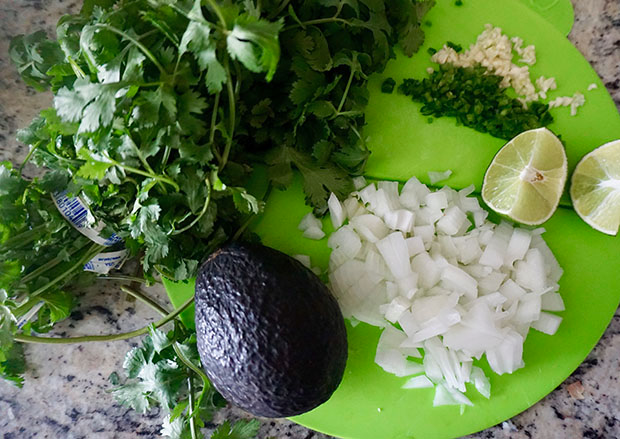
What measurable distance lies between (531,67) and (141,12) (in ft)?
3.18

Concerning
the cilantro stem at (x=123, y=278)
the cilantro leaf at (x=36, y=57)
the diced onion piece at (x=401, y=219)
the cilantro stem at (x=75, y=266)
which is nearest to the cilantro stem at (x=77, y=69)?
the cilantro leaf at (x=36, y=57)

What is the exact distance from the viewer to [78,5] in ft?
4.24

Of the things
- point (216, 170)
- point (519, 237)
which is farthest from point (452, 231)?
point (216, 170)

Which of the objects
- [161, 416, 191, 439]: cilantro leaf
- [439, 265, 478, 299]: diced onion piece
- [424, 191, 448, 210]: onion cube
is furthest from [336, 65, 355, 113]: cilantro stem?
[161, 416, 191, 439]: cilantro leaf

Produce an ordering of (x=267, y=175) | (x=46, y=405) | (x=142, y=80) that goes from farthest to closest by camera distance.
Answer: (x=46, y=405) → (x=267, y=175) → (x=142, y=80)

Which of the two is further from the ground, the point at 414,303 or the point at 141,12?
the point at 141,12

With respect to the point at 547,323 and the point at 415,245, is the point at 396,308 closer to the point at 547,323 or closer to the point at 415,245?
the point at 415,245

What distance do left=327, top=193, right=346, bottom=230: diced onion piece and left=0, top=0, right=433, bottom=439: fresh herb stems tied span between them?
0.04m

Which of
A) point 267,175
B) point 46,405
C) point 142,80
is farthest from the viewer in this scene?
point 46,405

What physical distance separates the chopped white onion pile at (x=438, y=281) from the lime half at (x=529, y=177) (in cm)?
6

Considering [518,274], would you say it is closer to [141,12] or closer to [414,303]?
[414,303]

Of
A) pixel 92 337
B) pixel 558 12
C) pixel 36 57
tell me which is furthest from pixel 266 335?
pixel 558 12

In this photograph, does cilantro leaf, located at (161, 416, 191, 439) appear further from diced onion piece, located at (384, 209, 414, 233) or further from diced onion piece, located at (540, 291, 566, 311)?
diced onion piece, located at (540, 291, 566, 311)

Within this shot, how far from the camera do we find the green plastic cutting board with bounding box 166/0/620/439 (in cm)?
120
